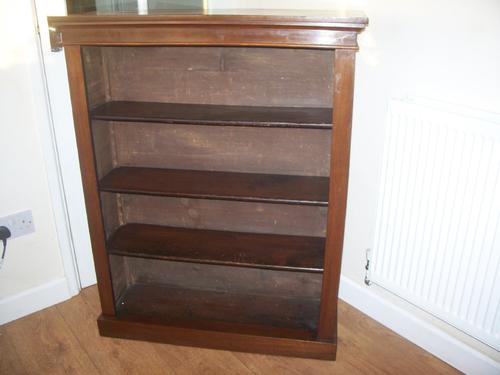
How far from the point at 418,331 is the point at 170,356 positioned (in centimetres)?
108

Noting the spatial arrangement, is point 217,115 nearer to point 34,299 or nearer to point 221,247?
point 221,247

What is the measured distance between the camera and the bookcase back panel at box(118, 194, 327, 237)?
2160mm

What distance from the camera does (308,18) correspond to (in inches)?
60.1

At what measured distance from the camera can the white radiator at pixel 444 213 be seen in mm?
1620

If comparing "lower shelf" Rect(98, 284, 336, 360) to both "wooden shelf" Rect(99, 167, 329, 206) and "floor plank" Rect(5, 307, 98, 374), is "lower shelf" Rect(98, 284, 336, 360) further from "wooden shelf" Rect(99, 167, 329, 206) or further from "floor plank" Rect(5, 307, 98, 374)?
"wooden shelf" Rect(99, 167, 329, 206)

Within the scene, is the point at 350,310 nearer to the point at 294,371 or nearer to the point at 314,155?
the point at 294,371

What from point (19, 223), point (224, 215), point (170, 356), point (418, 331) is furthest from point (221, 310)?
point (19, 223)

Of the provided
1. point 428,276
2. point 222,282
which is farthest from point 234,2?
point 428,276

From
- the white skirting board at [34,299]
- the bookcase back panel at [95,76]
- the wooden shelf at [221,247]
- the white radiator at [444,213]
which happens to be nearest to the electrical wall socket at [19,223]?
the white skirting board at [34,299]

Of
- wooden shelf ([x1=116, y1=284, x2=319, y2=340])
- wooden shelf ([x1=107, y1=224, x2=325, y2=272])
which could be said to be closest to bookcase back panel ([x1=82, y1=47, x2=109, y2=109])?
wooden shelf ([x1=107, y1=224, x2=325, y2=272])

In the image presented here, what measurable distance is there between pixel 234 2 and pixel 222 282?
139 centimetres

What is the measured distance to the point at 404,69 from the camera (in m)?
1.84

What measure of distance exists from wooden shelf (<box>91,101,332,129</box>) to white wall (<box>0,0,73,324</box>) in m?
0.37

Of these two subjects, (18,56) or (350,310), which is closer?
(18,56)
